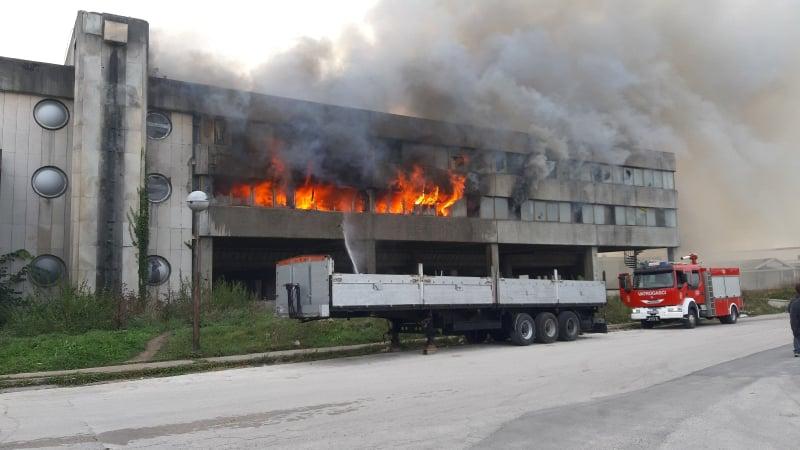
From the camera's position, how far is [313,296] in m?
13.6

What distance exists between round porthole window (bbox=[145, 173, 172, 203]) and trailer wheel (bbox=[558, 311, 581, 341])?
17.1 m

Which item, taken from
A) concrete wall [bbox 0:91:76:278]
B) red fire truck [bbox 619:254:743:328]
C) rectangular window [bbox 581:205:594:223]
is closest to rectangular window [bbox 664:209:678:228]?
rectangular window [bbox 581:205:594:223]

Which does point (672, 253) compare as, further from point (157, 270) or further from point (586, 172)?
point (157, 270)

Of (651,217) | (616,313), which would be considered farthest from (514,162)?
(616,313)

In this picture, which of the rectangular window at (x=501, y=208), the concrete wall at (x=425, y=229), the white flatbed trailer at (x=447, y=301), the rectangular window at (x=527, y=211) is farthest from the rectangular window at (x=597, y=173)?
the white flatbed trailer at (x=447, y=301)

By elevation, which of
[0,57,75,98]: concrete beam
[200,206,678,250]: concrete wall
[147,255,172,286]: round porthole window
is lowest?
Result: [147,255,172,286]: round porthole window

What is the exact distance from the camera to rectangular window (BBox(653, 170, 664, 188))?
4359cm

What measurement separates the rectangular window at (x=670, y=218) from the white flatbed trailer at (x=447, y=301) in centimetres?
2693

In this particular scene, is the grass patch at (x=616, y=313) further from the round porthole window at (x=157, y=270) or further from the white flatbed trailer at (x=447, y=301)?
the round porthole window at (x=157, y=270)

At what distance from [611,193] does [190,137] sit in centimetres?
2639

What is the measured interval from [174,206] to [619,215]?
92.1 ft

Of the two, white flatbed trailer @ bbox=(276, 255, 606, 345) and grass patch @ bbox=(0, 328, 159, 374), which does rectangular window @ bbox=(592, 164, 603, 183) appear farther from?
grass patch @ bbox=(0, 328, 159, 374)

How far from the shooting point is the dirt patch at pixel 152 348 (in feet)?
47.2

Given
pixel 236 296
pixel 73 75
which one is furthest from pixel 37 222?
pixel 236 296
